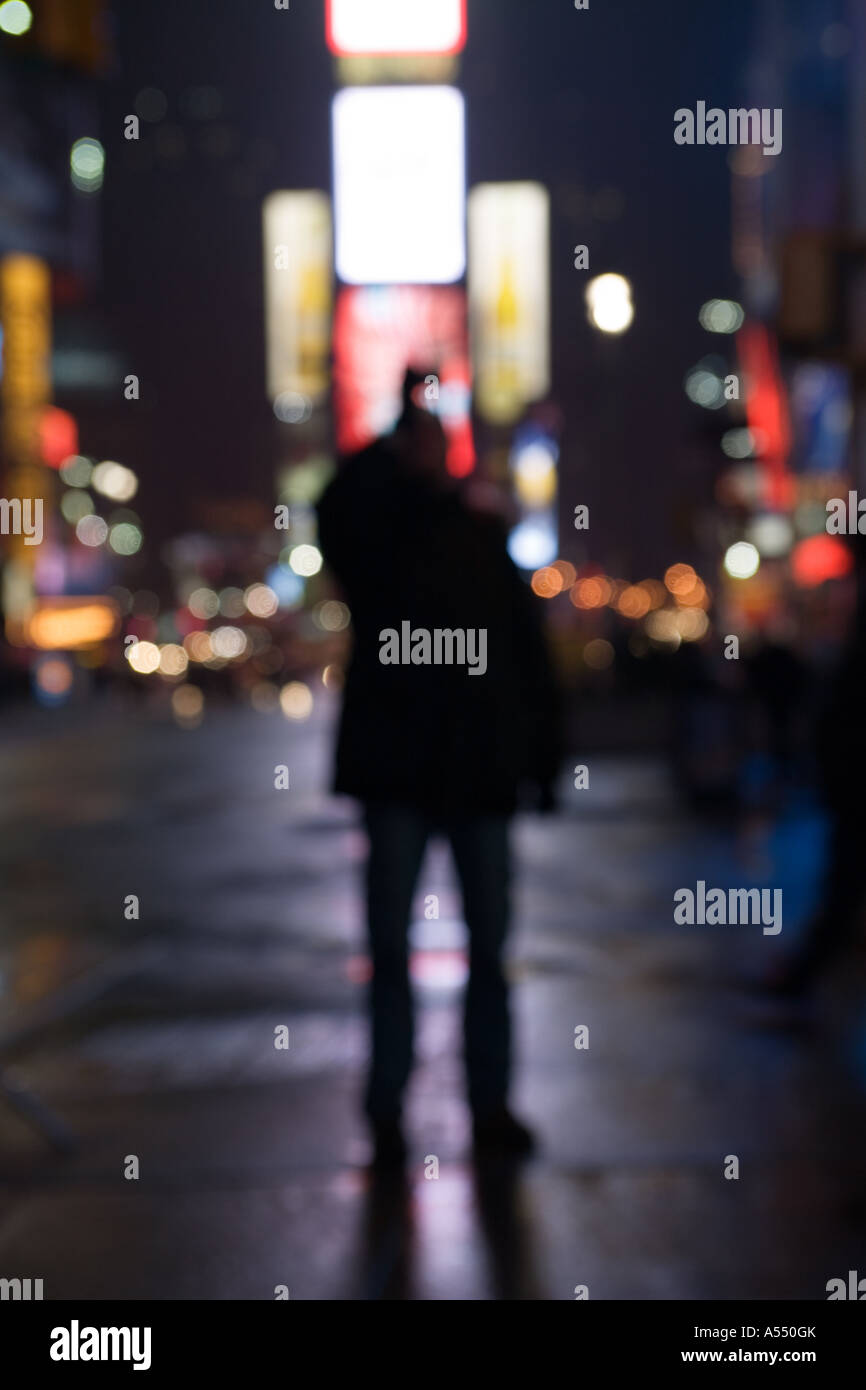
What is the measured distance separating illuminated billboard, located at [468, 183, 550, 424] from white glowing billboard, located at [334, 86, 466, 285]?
32.8ft

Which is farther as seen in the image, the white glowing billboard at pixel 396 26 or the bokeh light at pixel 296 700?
the white glowing billboard at pixel 396 26

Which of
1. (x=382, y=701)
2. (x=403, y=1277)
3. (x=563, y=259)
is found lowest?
(x=403, y=1277)

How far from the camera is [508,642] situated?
5.68 metres

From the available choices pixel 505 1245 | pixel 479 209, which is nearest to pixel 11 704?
pixel 479 209

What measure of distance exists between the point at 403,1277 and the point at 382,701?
1.67 meters

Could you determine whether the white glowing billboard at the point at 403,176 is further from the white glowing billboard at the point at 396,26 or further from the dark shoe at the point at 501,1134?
the dark shoe at the point at 501,1134

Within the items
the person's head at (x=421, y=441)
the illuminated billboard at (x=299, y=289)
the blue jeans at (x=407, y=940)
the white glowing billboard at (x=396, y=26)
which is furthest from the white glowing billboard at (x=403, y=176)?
the blue jeans at (x=407, y=940)

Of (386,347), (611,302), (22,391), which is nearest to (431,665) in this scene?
(611,302)

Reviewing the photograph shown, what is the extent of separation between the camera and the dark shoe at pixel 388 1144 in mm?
5410

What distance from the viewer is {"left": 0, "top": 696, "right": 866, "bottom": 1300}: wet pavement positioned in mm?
4574

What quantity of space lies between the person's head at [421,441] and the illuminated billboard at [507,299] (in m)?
71.4

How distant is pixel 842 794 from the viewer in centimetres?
737
